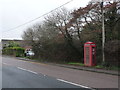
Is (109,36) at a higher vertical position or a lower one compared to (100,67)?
higher

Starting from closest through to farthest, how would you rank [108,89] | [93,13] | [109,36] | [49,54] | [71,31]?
[108,89] → [109,36] → [93,13] → [71,31] → [49,54]

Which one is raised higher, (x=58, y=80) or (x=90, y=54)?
(x=90, y=54)

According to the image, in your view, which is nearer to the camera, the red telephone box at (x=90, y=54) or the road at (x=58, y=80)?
the road at (x=58, y=80)

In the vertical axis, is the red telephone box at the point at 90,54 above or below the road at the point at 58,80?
above

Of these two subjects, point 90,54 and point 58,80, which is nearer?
point 58,80

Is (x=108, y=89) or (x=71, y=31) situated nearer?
(x=108, y=89)

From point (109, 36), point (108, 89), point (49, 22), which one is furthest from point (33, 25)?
point (108, 89)

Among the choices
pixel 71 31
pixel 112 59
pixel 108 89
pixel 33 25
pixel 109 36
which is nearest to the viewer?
pixel 108 89

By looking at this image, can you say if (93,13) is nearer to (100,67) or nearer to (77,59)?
(77,59)

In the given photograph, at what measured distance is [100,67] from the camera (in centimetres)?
1482

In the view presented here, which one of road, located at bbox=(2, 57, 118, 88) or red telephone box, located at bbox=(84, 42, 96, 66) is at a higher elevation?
red telephone box, located at bbox=(84, 42, 96, 66)

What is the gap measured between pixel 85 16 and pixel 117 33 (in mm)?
5539

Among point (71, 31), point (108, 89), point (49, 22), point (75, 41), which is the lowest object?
point (108, 89)

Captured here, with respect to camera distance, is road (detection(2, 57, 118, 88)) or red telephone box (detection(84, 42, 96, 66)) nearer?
road (detection(2, 57, 118, 88))
